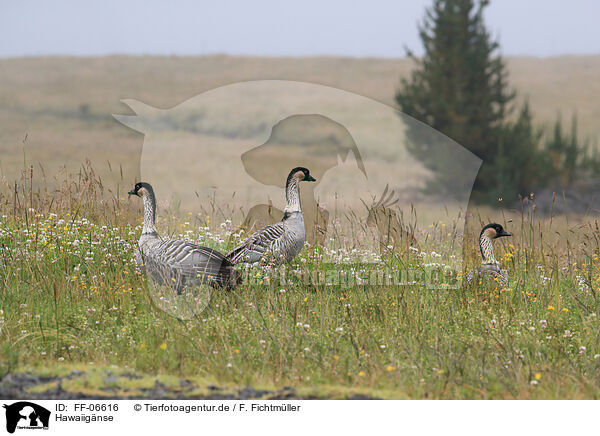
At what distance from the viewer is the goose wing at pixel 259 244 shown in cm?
742

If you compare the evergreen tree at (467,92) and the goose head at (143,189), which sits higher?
the evergreen tree at (467,92)

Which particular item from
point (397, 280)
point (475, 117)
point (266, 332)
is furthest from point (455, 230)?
point (475, 117)

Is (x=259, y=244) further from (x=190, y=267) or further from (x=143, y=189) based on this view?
(x=143, y=189)

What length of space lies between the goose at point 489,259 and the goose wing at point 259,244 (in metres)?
2.42

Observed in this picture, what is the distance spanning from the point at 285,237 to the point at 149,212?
172cm

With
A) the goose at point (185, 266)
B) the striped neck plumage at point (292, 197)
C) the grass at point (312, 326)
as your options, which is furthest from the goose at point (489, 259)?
the goose at point (185, 266)

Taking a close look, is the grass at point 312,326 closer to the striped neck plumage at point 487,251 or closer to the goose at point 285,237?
the goose at point 285,237

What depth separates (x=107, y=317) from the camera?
6.37m

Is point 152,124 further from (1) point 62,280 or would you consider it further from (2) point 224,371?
(2) point 224,371

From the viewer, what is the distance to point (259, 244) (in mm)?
7449

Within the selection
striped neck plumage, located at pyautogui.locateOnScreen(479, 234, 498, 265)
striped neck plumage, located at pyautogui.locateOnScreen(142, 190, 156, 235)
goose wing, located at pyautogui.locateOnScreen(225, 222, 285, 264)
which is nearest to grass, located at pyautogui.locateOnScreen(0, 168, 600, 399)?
goose wing, located at pyautogui.locateOnScreen(225, 222, 285, 264)
